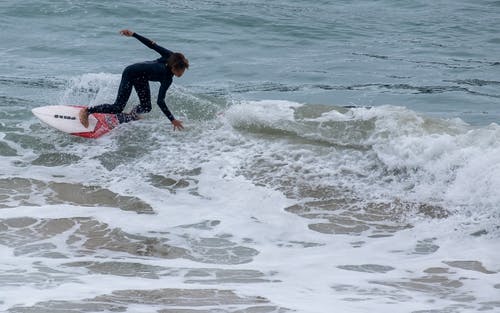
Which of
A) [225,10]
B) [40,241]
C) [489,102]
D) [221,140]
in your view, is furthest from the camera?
[225,10]

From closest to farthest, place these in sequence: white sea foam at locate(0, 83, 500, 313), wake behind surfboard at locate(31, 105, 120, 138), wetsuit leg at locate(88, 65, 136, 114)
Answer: white sea foam at locate(0, 83, 500, 313), wetsuit leg at locate(88, 65, 136, 114), wake behind surfboard at locate(31, 105, 120, 138)

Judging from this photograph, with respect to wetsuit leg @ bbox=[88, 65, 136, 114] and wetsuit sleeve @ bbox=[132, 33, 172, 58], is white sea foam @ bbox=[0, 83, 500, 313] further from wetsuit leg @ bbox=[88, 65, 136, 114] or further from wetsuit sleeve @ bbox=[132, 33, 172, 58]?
wetsuit sleeve @ bbox=[132, 33, 172, 58]

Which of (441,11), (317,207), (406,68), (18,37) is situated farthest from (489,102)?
(18,37)

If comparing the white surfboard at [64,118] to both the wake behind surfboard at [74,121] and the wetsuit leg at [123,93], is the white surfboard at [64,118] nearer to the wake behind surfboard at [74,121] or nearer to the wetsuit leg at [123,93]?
the wake behind surfboard at [74,121]

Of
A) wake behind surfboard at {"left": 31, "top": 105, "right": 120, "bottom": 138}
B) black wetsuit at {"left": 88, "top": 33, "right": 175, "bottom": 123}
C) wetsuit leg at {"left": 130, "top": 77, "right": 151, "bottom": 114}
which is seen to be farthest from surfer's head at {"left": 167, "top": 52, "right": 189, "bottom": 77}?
wake behind surfboard at {"left": 31, "top": 105, "right": 120, "bottom": 138}

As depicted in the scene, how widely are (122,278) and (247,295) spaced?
111 centimetres

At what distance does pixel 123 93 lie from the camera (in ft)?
38.8

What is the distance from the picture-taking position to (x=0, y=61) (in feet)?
57.4

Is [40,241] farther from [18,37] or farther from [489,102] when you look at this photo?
[18,37]

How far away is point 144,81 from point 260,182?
7.77 ft

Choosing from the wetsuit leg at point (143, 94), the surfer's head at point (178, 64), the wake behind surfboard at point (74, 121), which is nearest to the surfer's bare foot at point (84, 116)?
the wake behind surfboard at point (74, 121)

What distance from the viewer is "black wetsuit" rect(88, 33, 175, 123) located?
11234 mm

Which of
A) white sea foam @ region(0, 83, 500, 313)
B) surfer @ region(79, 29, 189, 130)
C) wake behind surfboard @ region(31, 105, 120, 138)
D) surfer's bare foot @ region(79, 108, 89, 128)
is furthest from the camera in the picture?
wake behind surfboard @ region(31, 105, 120, 138)

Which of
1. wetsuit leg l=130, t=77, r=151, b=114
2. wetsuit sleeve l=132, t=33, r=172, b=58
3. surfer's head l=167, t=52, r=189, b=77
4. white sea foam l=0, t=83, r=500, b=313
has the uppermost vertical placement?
wetsuit sleeve l=132, t=33, r=172, b=58
